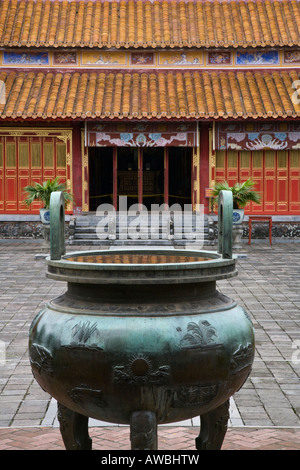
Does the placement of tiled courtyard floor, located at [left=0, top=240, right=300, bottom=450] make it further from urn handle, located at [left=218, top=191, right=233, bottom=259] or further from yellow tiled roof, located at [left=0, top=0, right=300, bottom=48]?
yellow tiled roof, located at [left=0, top=0, right=300, bottom=48]

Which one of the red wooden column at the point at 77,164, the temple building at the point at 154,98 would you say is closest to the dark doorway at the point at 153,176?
the temple building at the point at 154,98

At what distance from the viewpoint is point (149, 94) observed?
1861 centimetres

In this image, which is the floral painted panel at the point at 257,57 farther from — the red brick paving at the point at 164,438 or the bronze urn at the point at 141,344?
the bronze urn at the point at 141,344

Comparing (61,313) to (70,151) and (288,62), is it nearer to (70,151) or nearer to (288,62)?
(70,151)

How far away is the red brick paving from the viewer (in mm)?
4676

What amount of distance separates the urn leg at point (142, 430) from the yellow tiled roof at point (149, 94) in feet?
47.2

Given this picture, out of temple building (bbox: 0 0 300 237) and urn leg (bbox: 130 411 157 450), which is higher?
temple building (bbox: 0 0 300 237)

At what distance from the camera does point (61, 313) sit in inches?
154

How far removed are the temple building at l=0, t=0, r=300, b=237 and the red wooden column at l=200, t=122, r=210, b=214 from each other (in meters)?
0.03

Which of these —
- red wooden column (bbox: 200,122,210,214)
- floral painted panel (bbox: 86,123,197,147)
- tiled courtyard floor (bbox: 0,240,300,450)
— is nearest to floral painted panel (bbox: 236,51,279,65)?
red wooden column (bbox: 200,122,210,214)

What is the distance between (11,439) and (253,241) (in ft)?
46.7

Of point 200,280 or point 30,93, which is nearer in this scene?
point 200,280
